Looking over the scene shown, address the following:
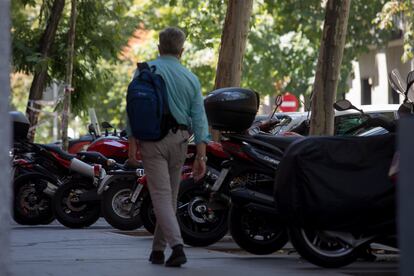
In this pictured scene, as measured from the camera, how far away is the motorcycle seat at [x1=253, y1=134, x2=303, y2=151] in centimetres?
1088

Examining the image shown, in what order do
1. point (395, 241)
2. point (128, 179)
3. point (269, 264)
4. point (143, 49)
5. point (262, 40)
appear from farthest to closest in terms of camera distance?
point (143, 49)
point (262, 40)
point (128, 179)
point (269, 264)
point (395, 241)

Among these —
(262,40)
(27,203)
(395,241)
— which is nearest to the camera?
(395,241)

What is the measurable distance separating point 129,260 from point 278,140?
5.77ft

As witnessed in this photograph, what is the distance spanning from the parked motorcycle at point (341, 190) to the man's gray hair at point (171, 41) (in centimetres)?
123

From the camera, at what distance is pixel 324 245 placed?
9.62 m

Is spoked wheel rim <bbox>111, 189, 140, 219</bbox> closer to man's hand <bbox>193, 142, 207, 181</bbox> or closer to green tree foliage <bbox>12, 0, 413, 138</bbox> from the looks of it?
man's hand <bbox>193, 142, 207, 181</bbox>

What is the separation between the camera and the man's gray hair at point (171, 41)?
32.0 feet

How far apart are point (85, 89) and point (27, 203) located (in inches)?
467

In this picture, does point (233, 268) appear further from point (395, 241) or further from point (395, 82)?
point (395, 82)

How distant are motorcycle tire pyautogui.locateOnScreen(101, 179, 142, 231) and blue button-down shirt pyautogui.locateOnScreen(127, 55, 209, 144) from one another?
4323 mm

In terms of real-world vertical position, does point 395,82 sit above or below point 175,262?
above

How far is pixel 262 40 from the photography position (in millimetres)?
40625

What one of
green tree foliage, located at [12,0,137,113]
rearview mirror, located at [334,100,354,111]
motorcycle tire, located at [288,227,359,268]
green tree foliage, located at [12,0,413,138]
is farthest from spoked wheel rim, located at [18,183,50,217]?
green tree foliage, located at [12,0,137,113]

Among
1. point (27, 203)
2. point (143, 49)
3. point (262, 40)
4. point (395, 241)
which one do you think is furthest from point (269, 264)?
point (143, 49)
